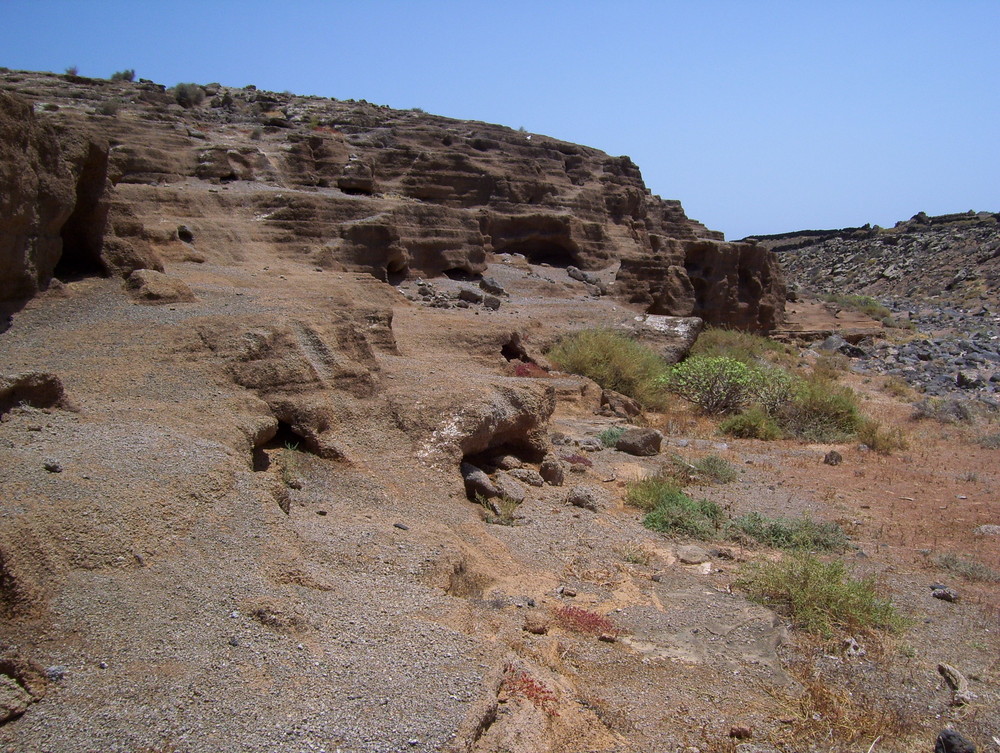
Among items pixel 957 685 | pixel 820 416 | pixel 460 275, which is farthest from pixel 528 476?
pixel 460 275

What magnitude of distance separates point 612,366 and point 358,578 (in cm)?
882

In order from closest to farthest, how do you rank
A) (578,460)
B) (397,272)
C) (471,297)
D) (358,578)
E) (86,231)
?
(358,578) → (86,231) → (578,460) → (471,297) → (397,272)

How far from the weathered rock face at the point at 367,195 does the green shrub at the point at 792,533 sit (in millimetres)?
6070

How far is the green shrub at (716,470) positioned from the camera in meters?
8.84

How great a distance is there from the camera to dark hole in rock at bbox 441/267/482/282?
64.0ft

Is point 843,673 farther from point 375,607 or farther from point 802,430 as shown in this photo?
point 802,430

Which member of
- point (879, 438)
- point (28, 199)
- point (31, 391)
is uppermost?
point (28, 199)

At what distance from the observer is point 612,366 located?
12648mm

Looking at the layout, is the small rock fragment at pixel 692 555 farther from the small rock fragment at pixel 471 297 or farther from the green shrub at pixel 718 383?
the small rock fragment at pixel 471 297

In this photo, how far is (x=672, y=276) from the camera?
18.5 m

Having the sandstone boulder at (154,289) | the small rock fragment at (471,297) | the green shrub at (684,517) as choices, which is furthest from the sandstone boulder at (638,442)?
the small rock fragment at (471,297)

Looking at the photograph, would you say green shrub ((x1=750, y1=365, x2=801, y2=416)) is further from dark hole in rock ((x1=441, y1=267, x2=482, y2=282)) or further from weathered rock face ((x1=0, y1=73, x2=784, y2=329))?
dark hole in rock ((x1=441, y1=267, x2=482, y2=282))

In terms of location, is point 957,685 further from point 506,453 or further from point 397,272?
point 397,272

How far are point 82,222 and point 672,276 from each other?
13115 mm
